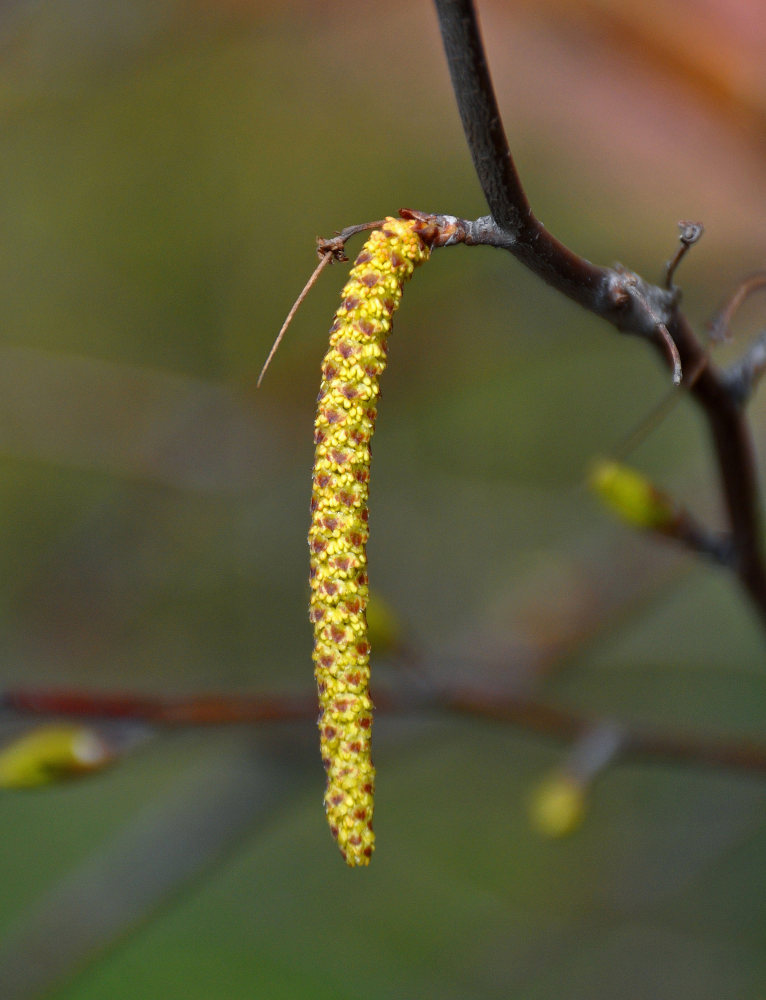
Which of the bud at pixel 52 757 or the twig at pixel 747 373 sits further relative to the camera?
the bud at pixel 52 757

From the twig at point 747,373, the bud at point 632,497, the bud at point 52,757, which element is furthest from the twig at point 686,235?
the bud at point 52,757

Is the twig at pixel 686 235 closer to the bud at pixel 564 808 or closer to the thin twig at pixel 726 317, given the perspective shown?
the thin twig at pixel 726 317

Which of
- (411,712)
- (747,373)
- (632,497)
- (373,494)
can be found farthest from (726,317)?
(373,494)

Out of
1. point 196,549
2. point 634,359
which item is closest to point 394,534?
point 196,549

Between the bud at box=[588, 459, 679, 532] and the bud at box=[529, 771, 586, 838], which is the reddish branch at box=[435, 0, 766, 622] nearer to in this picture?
the bud at box=[588, 459, 679, 532]

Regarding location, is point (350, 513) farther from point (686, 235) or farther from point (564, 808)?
point (564, 808)

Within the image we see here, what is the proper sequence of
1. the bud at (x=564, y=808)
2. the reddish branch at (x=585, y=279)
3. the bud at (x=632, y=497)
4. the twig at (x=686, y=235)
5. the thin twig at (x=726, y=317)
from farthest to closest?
the bud at (x=564, y=808)
the bud at (x=632, y=497)
the thin twig at (x=726, y=317)
the twig at (x=686, y=235)
the reddish branch at (x=585, y=279)

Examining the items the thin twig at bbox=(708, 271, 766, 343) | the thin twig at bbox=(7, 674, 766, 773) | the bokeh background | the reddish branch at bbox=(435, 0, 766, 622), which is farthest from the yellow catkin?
the bokeh background
